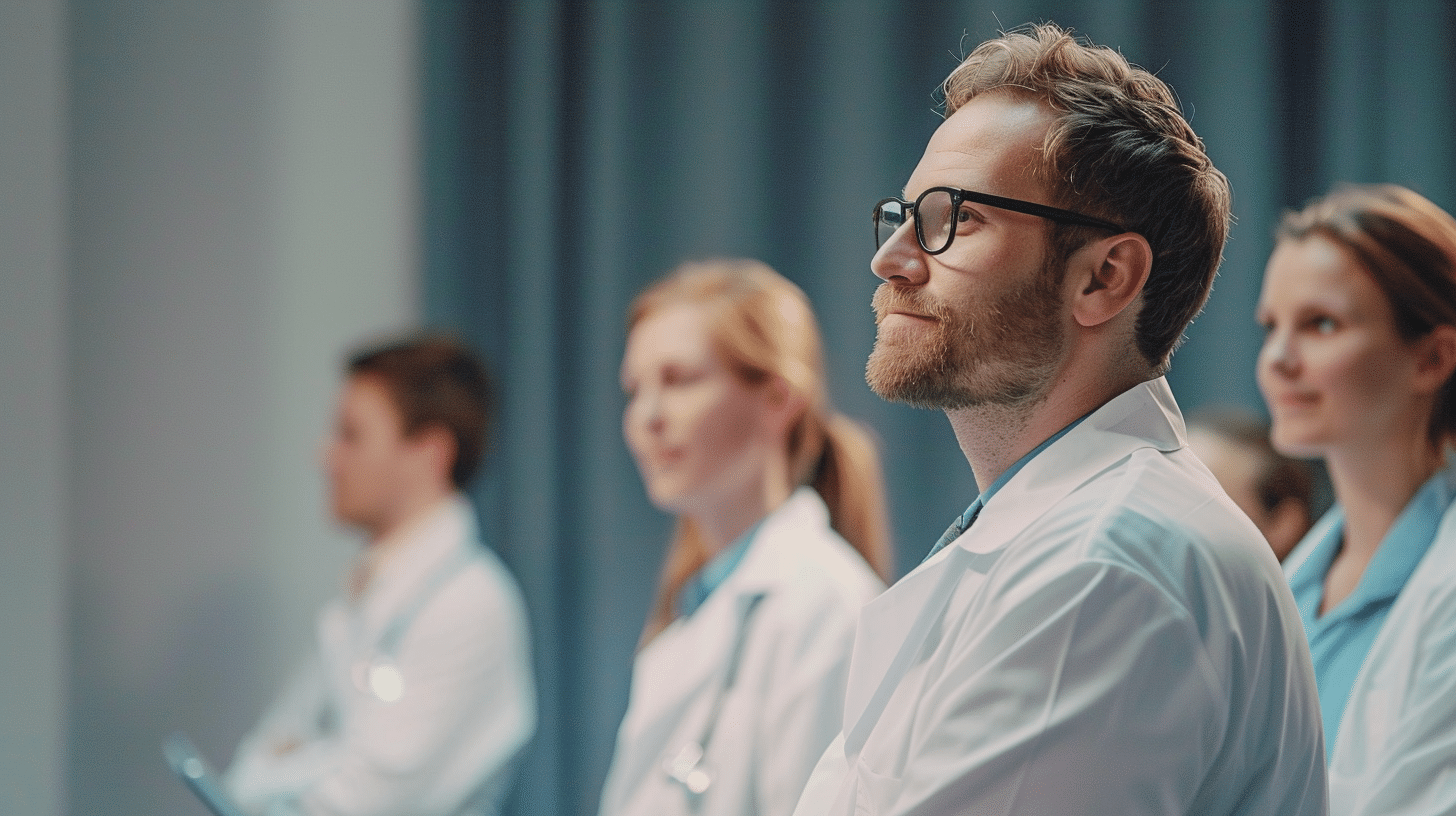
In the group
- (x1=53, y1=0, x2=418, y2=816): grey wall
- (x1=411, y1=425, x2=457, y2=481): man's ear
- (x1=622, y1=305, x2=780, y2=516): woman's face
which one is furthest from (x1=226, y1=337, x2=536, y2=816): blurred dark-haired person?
(x1=622, y1=305, x2=780, y2=516): woman's face

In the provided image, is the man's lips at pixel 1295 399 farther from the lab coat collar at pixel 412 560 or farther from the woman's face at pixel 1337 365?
the lab coat collar at pixel 412 560

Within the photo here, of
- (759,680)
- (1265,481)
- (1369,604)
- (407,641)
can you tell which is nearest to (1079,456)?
(1369,604)

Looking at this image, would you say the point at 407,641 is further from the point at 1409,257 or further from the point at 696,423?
the point at 1409,257

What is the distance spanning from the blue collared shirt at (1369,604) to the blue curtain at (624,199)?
1.35 m

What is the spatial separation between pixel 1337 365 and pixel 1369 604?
0.87 feet

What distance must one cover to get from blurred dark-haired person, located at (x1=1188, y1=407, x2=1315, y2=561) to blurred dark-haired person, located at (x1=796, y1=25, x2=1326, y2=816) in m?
1.19

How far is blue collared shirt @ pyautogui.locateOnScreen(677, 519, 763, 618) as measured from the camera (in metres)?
1.75

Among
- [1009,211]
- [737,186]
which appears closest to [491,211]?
[737,186]

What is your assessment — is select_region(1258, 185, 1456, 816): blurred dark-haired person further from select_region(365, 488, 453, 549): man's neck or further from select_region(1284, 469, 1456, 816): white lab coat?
select_region(365, 488, 453, 549): man's neck

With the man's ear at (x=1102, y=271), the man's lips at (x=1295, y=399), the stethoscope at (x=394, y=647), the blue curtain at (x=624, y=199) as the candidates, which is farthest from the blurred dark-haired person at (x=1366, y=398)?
the stethoscope at (x=394, y=647)

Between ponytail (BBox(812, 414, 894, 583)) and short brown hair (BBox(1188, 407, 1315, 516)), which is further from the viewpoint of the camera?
short brown hair (BBox(1188, 407, 1315, 516))

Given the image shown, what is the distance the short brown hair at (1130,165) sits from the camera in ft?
3.05

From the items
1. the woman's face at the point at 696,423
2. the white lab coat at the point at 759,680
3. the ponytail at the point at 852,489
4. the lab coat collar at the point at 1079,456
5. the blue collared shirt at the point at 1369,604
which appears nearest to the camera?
the lab coat collar at the point at 1079,456

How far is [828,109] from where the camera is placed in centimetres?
281
